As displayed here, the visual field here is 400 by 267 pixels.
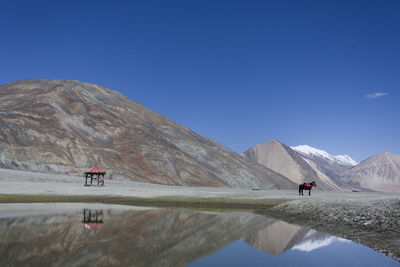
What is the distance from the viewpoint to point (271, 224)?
23.3 m

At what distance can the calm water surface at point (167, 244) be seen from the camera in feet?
42.7

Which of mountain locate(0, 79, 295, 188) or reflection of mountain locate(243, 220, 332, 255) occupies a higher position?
mountain locate(0, 79, 295, 188)

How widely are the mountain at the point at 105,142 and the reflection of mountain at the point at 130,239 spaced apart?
7284 centimetres

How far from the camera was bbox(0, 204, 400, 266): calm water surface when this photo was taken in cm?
1302

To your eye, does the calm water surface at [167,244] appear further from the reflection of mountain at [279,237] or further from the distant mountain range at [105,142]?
the distant mountain range at [105,142]

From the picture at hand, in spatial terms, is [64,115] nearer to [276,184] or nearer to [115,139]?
[115,139]

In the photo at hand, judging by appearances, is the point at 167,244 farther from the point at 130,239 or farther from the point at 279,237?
the point at 279,237

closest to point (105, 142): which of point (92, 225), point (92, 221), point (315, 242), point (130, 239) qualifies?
point (92, 221)

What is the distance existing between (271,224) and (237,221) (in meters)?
2.38

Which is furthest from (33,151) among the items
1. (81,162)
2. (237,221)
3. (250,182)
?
(237,221)

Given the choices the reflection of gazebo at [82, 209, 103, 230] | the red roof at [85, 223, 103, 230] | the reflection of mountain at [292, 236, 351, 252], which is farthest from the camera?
the reflection of gazebo at [82, 209, 103, 230]

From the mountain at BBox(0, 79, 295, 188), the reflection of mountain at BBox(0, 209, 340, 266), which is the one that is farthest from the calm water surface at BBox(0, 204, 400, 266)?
the mountain at BBox(0, 79, 295, 188)

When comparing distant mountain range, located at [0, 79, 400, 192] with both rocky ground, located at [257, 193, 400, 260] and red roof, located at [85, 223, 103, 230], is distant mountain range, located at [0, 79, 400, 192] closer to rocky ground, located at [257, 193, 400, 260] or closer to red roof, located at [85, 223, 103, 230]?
red roof, located at [85, 223, 103, 230]

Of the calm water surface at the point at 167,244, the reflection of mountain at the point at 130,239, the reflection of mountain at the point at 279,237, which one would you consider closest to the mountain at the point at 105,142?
the reflection of mountain at the point at 130,239
